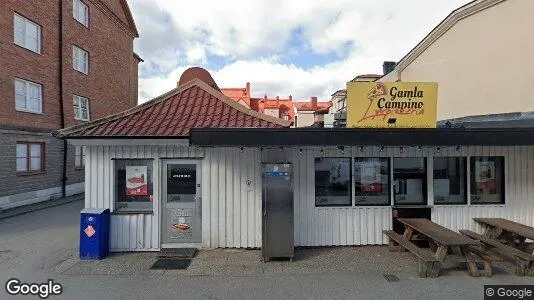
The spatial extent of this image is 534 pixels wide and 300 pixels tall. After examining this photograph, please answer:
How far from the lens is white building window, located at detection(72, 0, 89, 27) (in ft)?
67.4

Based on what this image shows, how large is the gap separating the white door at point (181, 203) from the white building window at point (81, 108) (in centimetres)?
1552

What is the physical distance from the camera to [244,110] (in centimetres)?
863

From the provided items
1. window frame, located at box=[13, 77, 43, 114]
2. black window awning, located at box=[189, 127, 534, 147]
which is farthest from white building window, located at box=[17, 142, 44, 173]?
black window awning, located at box=[189, 127, 534, 147]

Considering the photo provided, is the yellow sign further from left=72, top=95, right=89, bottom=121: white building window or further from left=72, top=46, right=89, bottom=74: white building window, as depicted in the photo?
left=72, top=46, right=89, bottom=74: white building window

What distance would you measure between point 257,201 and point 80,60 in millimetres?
18668

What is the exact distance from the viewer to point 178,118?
8.26 meters

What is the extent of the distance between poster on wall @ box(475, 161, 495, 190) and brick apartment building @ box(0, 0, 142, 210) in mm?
17085

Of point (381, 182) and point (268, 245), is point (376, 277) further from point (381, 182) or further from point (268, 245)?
point (381, 182)

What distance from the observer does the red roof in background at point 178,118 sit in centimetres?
762

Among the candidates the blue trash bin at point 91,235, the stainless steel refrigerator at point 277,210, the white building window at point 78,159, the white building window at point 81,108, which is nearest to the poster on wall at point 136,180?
the blue trash bin at point 91,235

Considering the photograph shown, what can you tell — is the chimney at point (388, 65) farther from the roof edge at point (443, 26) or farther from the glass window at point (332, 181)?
the glass window at point (332, 181)

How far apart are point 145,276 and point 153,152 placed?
2.80 metres

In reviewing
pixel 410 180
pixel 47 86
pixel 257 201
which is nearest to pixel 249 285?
pixel 257 201

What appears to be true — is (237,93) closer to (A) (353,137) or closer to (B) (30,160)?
(B) (30,160)
